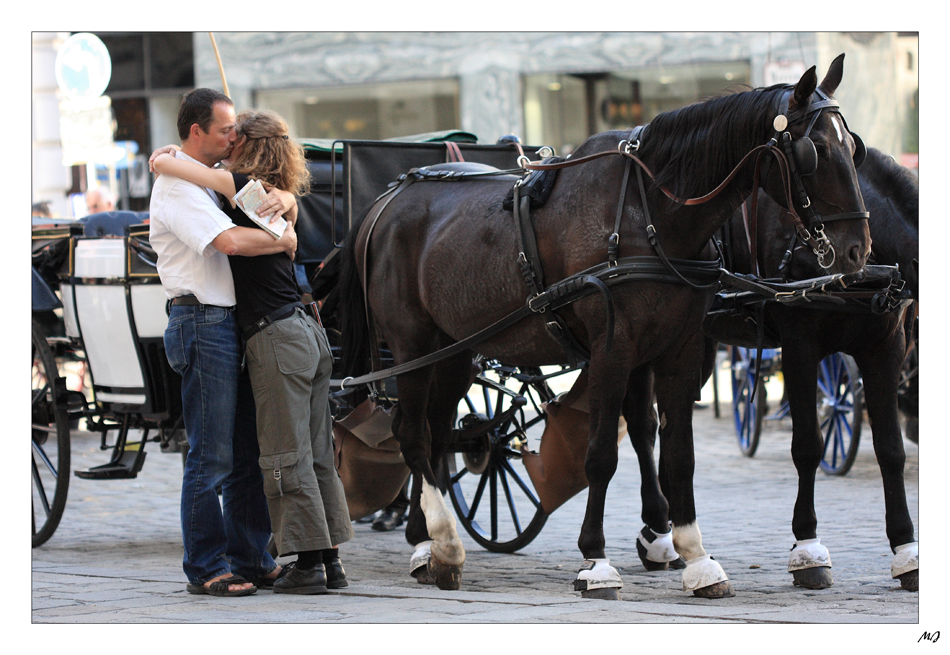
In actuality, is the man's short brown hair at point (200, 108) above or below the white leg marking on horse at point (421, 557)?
above

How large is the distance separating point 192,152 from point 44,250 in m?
2.31

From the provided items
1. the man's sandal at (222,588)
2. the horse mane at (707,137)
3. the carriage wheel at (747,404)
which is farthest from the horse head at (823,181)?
the carriage wheel at (747,404)

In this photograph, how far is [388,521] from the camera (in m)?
6.59

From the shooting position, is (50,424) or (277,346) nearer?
(277,346)

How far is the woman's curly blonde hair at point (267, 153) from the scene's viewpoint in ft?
14.2

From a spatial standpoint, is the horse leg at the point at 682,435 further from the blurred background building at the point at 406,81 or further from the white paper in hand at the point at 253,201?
the blurred background building at the point at 406,81

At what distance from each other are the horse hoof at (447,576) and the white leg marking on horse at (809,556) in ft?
4.39

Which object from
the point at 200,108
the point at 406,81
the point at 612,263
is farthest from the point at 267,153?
the point at 406,81

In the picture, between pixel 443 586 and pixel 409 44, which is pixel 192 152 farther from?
pixel 409 44

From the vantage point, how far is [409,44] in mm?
15875

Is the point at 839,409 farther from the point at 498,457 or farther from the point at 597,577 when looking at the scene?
the point at 597,577

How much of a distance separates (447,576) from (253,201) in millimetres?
1723
